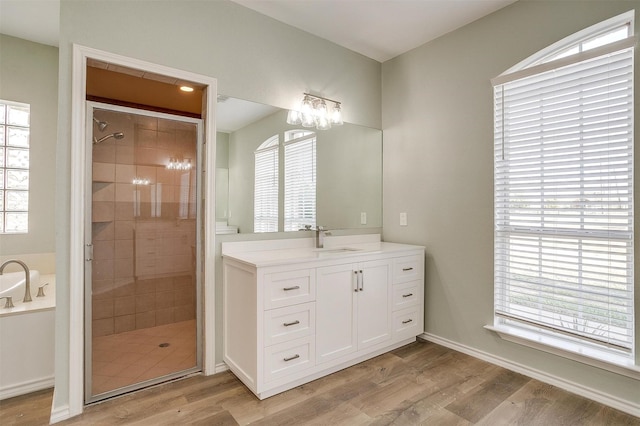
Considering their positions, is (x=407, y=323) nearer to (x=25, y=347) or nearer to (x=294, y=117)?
(x=294, y=117)

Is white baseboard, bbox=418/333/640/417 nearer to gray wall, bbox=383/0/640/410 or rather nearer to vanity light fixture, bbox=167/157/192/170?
gray wall, bbox=383/0/640/410

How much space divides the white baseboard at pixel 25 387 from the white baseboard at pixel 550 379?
2.94 meters

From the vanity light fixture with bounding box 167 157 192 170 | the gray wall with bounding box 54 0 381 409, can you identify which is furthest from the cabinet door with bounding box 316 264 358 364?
the vanity light fixture with bounding box 167 157 192 170

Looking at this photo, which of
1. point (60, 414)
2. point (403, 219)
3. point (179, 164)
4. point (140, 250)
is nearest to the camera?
point (60, 414)

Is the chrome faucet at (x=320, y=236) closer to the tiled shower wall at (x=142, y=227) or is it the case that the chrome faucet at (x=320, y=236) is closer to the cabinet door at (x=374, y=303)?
the cabinet door at (x=374, y=303)

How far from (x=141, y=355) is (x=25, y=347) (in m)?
0.68

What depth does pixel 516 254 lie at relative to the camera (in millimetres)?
2457

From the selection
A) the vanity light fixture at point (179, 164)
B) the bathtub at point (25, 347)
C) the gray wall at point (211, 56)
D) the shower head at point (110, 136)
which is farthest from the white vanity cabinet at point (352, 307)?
the bathtub at point (25, 347)

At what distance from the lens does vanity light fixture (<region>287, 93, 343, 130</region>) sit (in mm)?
2801

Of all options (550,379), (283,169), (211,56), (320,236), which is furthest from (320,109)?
(550,379)

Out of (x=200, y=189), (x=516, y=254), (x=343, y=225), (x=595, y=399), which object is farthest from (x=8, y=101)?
(x=595, y=399)

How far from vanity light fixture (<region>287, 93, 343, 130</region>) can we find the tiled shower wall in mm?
859

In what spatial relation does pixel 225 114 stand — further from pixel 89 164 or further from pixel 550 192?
pixel 550 192

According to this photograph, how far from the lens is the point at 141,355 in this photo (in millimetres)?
2395
